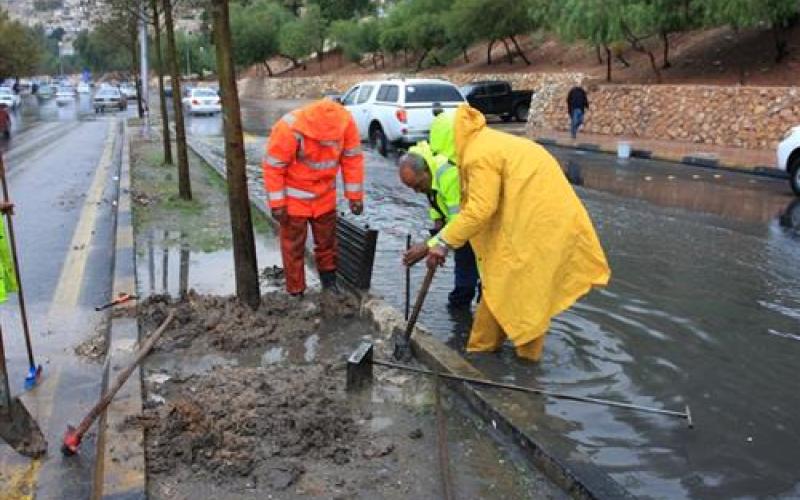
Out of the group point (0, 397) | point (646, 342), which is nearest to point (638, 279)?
point (646, 342)

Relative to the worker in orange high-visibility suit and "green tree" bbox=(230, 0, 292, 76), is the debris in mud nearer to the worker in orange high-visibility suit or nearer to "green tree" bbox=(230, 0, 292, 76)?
the worker in orange high-visibility suit

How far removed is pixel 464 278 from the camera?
658cm

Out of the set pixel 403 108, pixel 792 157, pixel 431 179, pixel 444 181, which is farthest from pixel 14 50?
pixel 444 181

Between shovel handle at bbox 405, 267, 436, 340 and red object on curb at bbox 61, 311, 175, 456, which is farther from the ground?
shovel handle at bbox 405, 267, 436, 340

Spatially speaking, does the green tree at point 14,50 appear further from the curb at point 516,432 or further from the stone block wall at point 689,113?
the curb at point 516,432

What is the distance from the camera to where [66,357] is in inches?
225

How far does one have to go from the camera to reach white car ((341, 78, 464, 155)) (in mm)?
18766

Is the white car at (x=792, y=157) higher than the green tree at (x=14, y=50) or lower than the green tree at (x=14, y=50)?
lower

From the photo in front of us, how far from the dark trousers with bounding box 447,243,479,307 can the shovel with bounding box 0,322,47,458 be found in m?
3.35

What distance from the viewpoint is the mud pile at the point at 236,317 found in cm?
575

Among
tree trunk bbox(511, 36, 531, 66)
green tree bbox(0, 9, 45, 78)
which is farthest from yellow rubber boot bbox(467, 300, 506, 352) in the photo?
green tree bbox(0, 9, 45, 78)

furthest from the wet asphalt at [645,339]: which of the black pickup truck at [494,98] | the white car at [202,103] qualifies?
the white car at [202,103]

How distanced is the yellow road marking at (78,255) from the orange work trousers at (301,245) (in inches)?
76.5

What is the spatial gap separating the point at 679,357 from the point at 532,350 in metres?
1.05
